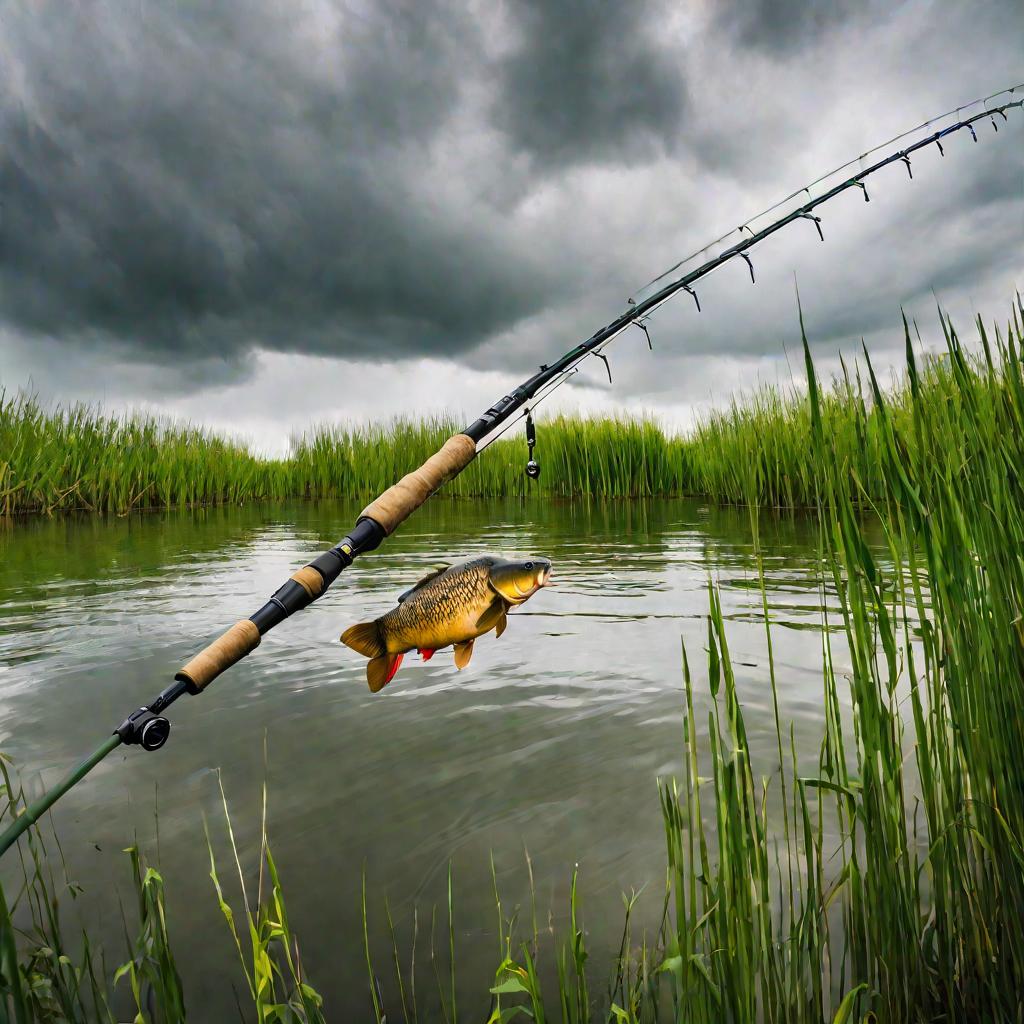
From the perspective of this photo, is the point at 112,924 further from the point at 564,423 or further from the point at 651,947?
the point at 564,423

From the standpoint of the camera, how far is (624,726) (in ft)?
11.7

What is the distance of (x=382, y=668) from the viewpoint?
146 centimetres

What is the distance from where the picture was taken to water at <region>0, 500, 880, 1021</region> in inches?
89.6

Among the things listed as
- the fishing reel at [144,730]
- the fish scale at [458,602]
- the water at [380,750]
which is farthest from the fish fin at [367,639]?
the water at [380,750]

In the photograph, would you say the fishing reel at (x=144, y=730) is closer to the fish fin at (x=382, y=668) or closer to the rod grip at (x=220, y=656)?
the rod grip at (x=220, y=656)

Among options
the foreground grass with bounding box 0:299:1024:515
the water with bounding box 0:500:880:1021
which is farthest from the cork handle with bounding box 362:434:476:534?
Answer: the foreground grass with bounding box 0:299:1024:515

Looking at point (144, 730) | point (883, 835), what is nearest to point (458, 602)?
point (144, 730)

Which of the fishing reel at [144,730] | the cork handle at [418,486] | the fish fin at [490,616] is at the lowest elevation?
the fishing reel at [144,730]

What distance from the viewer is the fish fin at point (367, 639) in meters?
1.44

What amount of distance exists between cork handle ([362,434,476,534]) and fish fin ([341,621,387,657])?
21 centimetres

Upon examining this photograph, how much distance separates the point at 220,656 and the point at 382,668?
1.07 feet

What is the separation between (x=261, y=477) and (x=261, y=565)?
750 inches

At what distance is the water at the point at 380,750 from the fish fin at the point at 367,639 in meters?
1.16

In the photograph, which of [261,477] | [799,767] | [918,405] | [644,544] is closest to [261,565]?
[644,544]
